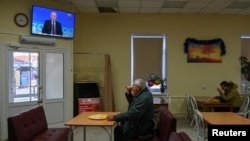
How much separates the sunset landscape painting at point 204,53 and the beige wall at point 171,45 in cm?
12

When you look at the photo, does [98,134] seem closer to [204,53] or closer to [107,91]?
[107,91]

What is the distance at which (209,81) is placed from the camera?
24.9 ft

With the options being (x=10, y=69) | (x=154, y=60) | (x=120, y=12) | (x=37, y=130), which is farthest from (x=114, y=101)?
(x=37, y=130)

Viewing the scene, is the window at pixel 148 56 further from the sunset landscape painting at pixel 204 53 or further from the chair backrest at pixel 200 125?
the chair backrest at pixel 200 125

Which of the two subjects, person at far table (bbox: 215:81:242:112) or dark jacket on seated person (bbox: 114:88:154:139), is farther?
person at far table (bbox: 215:81:242:112)

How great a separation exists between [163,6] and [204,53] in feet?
5.96

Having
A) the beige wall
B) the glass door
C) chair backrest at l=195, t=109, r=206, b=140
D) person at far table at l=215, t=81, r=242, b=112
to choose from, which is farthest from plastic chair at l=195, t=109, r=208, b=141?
the beige wall

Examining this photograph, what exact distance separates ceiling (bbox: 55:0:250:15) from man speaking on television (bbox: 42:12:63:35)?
691 mm

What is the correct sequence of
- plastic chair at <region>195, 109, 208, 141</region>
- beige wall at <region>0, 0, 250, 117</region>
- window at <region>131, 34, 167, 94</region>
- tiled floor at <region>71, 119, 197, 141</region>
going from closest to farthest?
plastic chair at <region>195, 109, 208, 141</region>, tiled floor at <region>71, 119, 197, 141</region>, beige wall at <region>0, 0, 250, 117</region>, window at <region>131, 34, 167, 94</region>

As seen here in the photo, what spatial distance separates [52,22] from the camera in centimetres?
590

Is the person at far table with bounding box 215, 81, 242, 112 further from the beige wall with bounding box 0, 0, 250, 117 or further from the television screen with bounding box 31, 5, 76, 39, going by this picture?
the television screen with bounding box 31, 5, 76, 39

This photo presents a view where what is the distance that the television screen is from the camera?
5.63 meters

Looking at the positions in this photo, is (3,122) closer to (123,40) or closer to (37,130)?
(37,130)

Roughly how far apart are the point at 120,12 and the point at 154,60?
5.36ft
